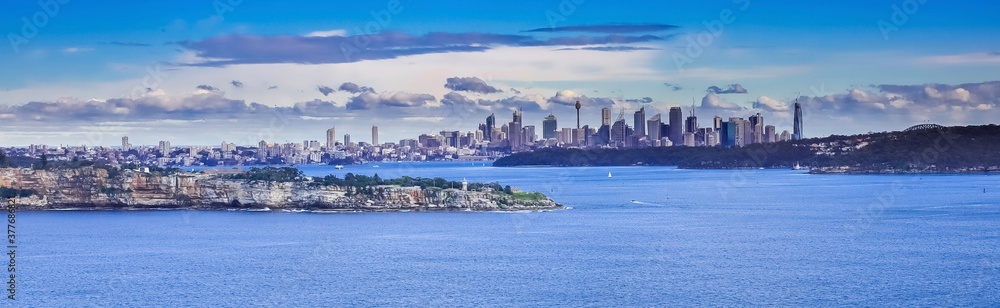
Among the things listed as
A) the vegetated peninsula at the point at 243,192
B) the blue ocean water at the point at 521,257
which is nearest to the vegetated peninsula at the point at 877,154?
the blue ocean water at the point at 521,257

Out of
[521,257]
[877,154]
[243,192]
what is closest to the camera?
[521,257]

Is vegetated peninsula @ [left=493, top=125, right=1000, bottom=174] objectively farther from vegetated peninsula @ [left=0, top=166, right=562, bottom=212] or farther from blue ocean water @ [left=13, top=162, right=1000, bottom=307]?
vegetated peninsula @ [left=0, top=166, right=562, bottom=212]

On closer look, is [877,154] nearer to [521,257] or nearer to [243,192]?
[243,192]

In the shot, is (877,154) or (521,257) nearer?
(521,257)

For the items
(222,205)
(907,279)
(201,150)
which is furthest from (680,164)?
(907,279)

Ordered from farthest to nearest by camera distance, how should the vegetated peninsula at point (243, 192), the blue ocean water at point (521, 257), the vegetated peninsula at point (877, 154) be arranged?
the vegetated peninsula at point (877, 154) → the vegetated peninsula at point (243, 192) → the blue ocean water at point (521, 257)

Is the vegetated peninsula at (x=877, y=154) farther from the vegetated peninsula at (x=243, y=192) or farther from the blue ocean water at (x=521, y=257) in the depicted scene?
the vegetated peninsula at (x=243, y=192)

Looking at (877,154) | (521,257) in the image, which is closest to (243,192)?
(521,257)
